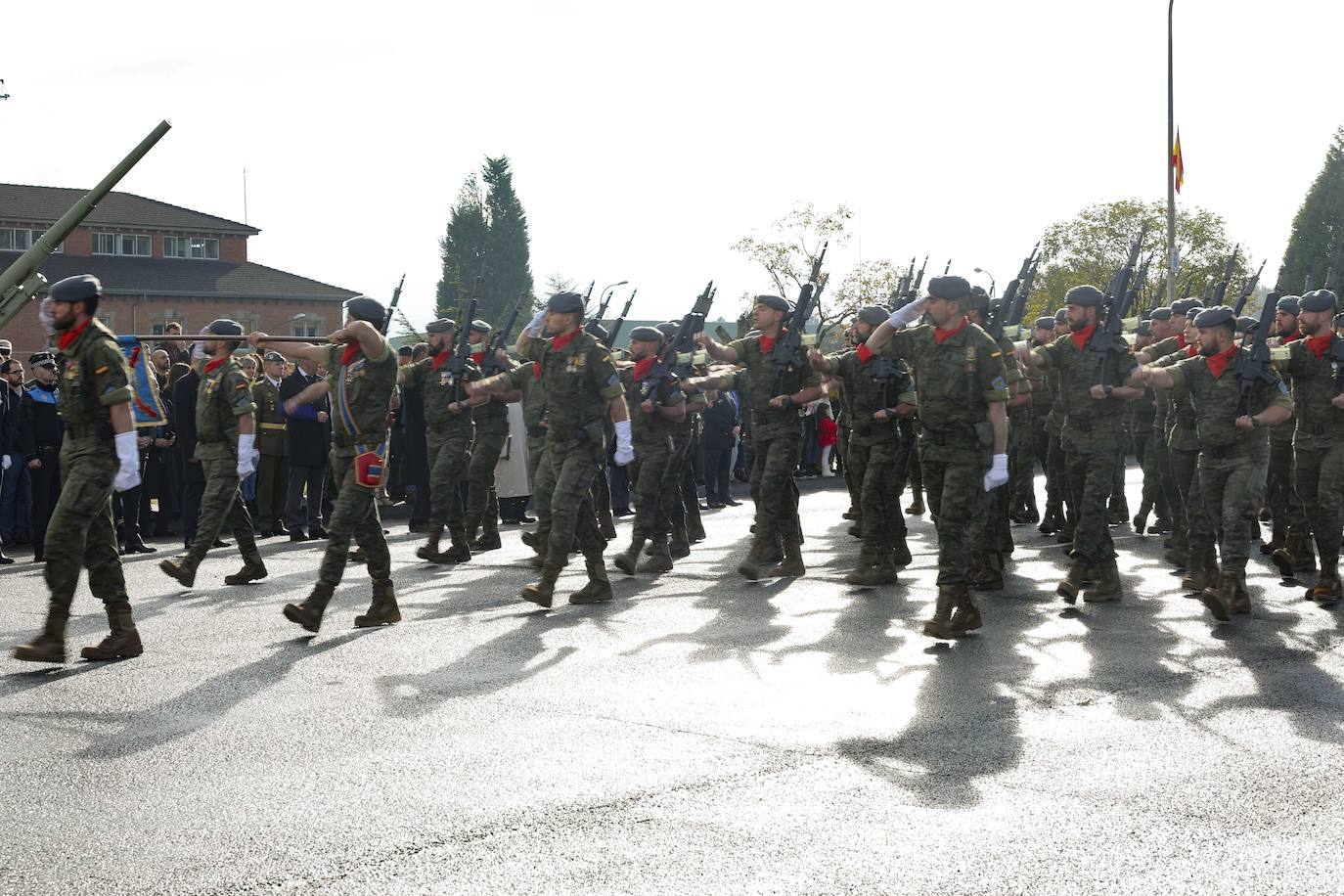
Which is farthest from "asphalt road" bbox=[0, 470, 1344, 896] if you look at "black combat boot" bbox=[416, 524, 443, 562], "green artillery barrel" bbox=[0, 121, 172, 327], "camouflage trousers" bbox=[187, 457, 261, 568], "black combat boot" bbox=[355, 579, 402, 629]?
"green artillery barrel" bbox=[0, 121, 172, 327]

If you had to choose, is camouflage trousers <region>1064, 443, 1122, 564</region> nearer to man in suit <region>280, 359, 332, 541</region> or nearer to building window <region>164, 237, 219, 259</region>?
man in suit <region>280, 359, 332, 541</region>

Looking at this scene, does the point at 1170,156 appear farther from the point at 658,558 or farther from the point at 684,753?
the point at 684,753

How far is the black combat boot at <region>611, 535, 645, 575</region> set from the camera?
505 inches

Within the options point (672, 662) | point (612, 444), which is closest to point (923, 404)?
point (672, 662)

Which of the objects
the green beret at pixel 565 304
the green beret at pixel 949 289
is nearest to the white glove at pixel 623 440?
the green beret at pixel 565 304

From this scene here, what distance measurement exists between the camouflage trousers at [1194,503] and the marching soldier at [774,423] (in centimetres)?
272

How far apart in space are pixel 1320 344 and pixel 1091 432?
1.92 meters

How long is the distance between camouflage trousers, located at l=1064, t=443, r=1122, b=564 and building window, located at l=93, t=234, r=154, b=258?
57497 mm

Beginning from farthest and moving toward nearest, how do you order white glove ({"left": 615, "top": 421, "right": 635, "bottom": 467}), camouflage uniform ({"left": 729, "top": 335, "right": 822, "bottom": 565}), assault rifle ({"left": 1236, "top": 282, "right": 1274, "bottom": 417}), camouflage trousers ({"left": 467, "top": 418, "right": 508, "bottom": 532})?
1. camouflage trousers ({"left": 467, "top": 418, "right": 508, "bottom": 532})
2. camouflage uniform ({"left": 729, "top": 335, "right": 822, "bottom": 565})
3. white glove ({"left": 615, "top": 421, "right": 635, "bottom": 467})
4. assault rifle ({"left": 1236, "top": 282, "right": 1274, "bottom": 417})

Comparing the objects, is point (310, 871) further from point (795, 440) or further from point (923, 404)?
point (795, 440)

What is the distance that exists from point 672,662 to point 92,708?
9.63 ft

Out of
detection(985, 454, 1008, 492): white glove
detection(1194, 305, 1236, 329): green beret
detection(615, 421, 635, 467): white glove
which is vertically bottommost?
detection(985, 454, 1008, 492): white glove

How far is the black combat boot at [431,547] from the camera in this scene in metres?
13.8

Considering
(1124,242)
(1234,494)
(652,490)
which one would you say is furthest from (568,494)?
(1124,242)
